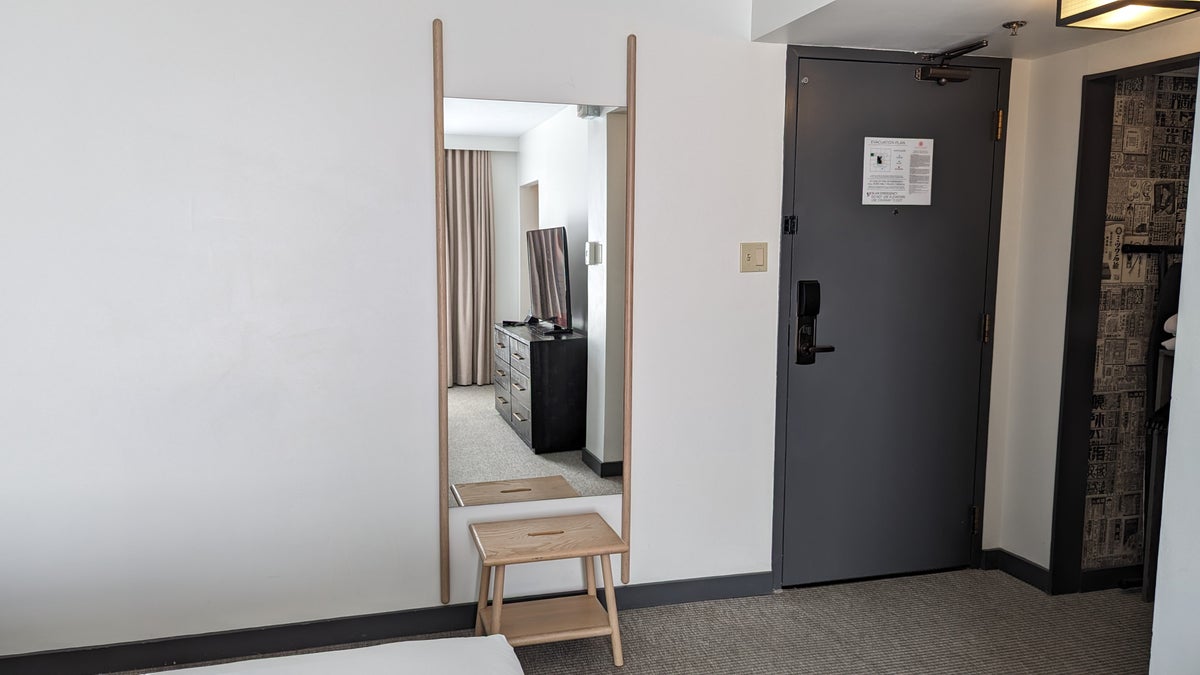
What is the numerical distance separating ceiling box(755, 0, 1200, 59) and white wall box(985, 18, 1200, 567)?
18 cm

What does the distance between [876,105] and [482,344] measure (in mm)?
1619

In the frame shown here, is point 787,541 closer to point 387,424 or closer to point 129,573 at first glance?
point 387,424

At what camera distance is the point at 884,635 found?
2.86 meters

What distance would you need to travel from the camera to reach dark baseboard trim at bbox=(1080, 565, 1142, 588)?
323cm

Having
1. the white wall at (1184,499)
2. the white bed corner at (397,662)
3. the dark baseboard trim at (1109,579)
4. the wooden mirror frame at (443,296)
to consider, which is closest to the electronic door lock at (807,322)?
the wooden mirror frame at (443,296)

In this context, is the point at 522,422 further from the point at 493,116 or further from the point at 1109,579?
the point at 1109,579

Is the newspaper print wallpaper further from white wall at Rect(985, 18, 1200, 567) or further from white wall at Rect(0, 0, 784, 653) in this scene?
white wall at Rect(0, 0, 784, 653)

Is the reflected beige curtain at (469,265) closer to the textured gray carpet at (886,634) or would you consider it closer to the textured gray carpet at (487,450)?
the textured gray carpet at (487,450)

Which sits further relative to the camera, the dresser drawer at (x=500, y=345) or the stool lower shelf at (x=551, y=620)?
the dresser drawer at (x=500, y=345)

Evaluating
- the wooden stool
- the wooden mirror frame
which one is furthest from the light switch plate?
the wooden stool

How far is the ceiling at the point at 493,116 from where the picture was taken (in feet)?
8.71

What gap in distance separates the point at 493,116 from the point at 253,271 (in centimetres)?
86

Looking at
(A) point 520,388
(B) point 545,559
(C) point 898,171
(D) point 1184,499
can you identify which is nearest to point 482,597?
(B) point 545,559

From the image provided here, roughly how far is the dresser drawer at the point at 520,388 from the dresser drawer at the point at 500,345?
58 millimetres
